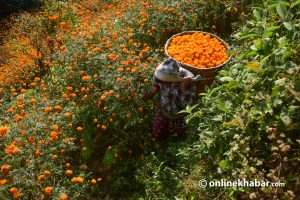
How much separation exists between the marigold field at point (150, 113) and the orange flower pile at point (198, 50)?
0.02 m

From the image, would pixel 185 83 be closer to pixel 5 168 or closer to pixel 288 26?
pixel 288 26

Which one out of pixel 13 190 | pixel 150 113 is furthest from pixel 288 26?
pixel 13 190

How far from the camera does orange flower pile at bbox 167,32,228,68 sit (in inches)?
184

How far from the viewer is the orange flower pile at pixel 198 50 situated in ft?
15.4

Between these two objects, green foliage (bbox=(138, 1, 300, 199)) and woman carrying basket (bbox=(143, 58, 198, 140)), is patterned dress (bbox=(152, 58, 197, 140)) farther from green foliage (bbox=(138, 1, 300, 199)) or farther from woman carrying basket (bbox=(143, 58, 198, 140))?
green foliage (bbox=(138, 1, 300, 199))

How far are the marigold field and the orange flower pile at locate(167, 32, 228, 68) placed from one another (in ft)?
Result: 0.06

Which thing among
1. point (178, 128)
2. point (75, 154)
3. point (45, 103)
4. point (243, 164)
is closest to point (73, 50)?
point (45, 103)

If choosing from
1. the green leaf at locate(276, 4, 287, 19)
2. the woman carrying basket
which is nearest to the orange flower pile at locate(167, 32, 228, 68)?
the woman carrying basket

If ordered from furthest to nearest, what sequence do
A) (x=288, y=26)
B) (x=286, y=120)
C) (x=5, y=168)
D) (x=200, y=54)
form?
1. (x=200, y=54)
2. (x=5, y=168)
3. (x=288, y=26)
4. (x=286, y=120)

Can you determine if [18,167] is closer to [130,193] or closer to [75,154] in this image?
[75,154]

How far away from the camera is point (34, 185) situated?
3.64 meters

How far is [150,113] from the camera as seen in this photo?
16.1 feet

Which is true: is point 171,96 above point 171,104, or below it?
above

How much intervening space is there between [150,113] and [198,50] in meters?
1.20
